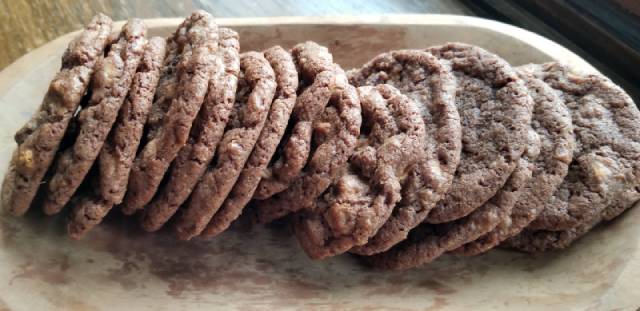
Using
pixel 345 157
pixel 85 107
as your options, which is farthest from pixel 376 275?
pixel 85 107

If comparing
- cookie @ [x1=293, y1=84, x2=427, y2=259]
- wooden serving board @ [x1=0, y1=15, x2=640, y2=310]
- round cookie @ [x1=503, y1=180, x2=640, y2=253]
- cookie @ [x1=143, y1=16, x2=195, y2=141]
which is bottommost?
wooden serving board @ [x1=0, y1=15, x2=640, y2=310]

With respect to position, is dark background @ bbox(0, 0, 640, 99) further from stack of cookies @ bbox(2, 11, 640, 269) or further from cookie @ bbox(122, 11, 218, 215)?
cookie @ bbox(122, 11, 218, 215)

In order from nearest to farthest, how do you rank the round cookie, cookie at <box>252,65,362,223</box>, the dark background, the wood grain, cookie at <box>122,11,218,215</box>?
1. cookie at <box>122,11,218,215</box>
2. cookie at <box>252,65,362,223</box>
3. the round cookie
4. the dark background
5. the wood grain

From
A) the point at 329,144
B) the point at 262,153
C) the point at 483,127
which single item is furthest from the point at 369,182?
the point at 483,127

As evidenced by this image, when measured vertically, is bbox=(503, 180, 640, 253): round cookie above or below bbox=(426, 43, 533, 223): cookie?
below

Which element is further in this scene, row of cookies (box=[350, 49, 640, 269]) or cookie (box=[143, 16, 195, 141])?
row of cookies (box=[350, 49, 640, 269])

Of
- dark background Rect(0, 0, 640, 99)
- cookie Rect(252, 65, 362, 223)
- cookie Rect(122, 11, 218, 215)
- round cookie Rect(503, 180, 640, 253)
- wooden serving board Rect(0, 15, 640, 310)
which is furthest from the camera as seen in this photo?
dark background Rect(0, 0, 640, 99)

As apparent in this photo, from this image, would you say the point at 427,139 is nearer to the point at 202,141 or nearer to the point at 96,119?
the point at 202,141

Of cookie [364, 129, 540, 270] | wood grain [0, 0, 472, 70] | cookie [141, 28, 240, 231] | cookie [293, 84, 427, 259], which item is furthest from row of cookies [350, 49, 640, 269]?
wood grain [0, 0, 472, 70]
